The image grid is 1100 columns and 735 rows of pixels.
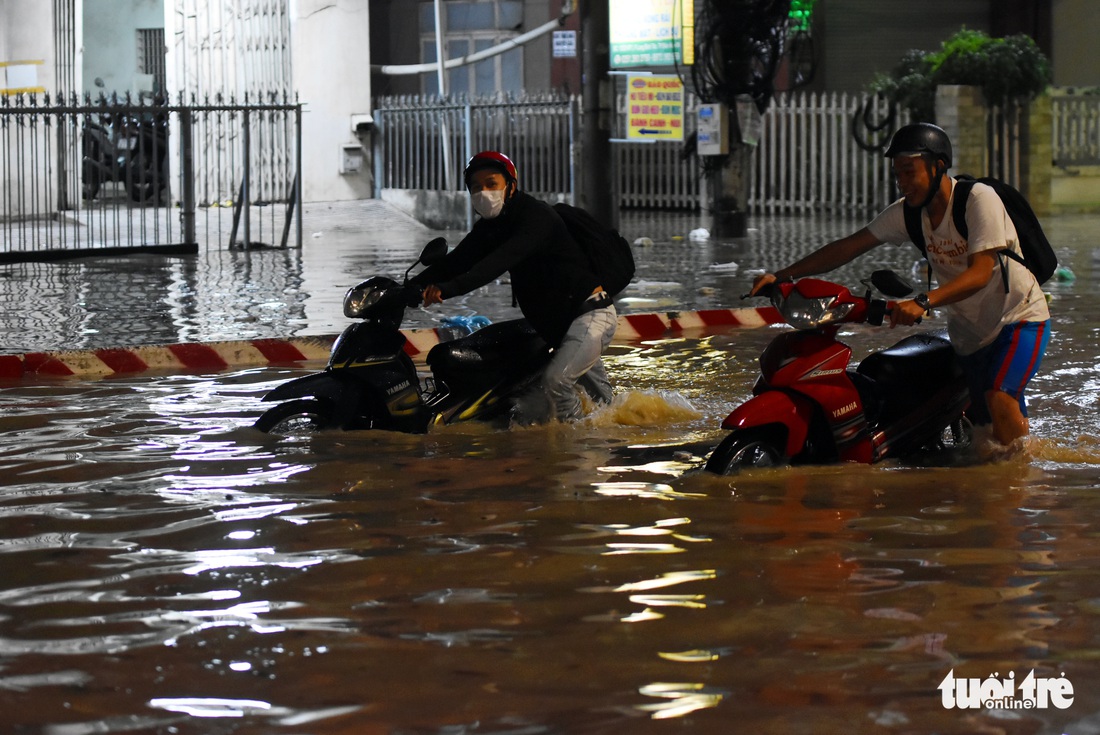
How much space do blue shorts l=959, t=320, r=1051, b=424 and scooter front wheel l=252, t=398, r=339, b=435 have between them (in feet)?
9.66

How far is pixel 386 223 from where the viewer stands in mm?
24609

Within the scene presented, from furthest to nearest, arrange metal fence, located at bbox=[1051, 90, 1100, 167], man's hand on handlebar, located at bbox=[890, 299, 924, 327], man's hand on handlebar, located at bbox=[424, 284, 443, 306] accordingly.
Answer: metal fence, located at bbox=[1051, 90, 1100, 167] → man's hand on handlebar, located at bbox=[424, 284, 443, 306] → man's hand on handlebar, located at bbox=[890, 299, 924, 327]

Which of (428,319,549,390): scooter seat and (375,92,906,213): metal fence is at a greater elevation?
(375,92,906,213): metal fence

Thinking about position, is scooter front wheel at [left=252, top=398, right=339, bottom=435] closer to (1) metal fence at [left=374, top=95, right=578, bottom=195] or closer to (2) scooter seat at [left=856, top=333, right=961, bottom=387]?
(2) scooter seat at [left=856, top=333, right=961, bottom=387]

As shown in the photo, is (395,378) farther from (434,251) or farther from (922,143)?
(922,143)

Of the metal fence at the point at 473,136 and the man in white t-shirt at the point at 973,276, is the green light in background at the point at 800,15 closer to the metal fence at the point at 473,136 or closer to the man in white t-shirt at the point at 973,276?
the metal fence at the point at 473,136

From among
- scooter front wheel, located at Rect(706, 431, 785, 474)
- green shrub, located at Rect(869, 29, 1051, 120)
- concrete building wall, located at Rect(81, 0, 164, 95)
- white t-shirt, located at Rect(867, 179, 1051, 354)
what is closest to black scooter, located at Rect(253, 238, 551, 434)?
scooter front wheel, located at Rect(706, 431, 785, 474)

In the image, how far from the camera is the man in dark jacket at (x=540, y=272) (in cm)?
739

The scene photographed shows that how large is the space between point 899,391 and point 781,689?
3.00 metres

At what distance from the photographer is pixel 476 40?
1190 inches

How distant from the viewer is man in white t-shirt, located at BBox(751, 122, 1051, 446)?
6141mm

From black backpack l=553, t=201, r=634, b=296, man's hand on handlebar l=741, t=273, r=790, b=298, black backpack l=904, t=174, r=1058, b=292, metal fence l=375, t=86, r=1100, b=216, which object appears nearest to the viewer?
black backpack l=904, t=174, r=1058, b=292

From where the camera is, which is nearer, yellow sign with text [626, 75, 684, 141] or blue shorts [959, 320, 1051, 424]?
blue shorts [959, 320, 1051, 424]

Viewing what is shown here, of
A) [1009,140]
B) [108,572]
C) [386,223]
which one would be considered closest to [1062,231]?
[1009,140]
